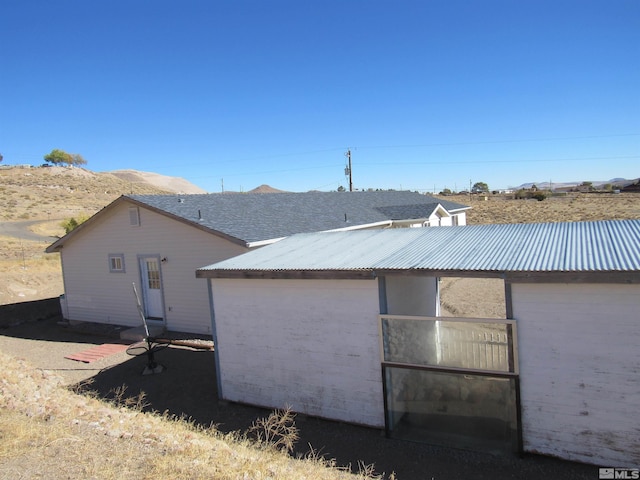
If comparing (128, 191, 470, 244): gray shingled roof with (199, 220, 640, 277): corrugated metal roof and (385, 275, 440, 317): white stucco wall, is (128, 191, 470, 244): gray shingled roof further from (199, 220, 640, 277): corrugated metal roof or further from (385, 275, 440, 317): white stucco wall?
(385, 275, 440, 317): white stucco wall

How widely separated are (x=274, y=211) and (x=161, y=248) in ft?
15.4

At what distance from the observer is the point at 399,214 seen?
2330 centimetres

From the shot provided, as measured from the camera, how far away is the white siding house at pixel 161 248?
12734mm

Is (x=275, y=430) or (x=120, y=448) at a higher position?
(x=120, y=448)

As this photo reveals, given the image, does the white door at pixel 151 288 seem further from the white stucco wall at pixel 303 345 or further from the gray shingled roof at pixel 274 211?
the white stucco wall at pixel 303 345

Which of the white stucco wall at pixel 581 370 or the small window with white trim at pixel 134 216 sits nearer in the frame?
the white stucco wall at pixel 581 370

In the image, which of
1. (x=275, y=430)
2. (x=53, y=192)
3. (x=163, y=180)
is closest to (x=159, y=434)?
(x=275, y=430)

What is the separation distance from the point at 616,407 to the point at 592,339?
2.79ft

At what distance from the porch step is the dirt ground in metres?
0.89

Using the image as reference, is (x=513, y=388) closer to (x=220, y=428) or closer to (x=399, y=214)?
(x=220, y=428)

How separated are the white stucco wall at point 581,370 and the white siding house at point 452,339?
0.04ft

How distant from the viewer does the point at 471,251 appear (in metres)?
7.03

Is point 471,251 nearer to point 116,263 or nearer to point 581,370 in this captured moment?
point 581,370

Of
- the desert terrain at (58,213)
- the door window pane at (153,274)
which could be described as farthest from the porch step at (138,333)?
the desert terrain at (58,213)
